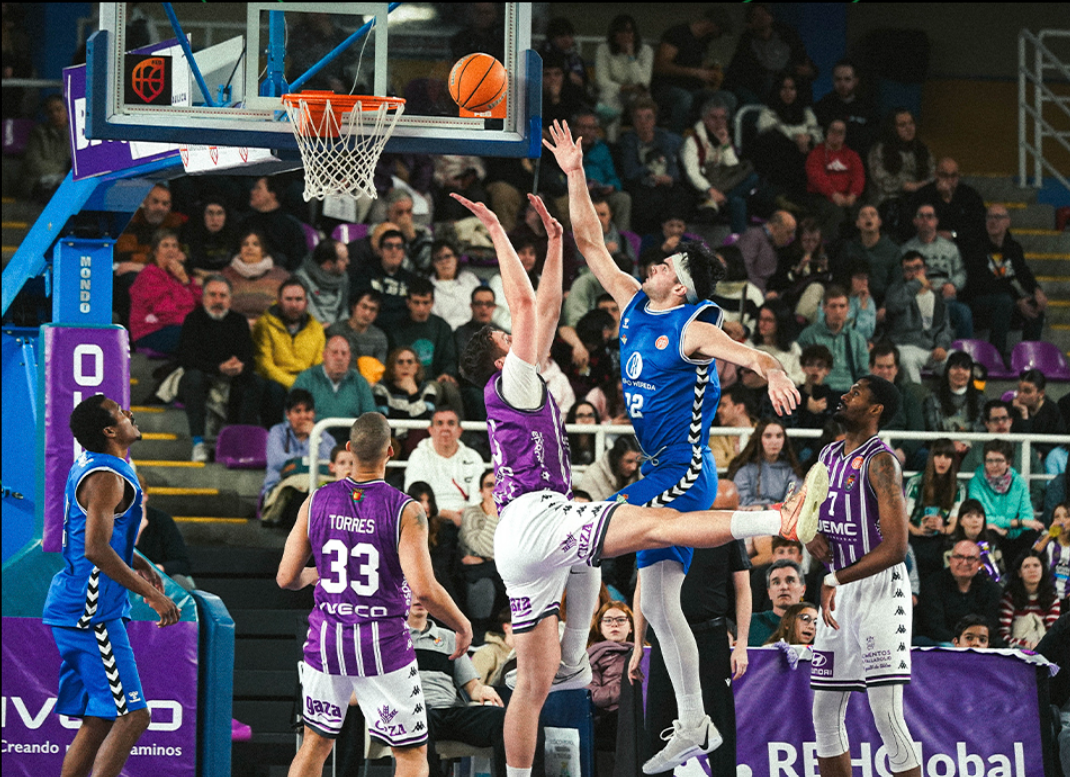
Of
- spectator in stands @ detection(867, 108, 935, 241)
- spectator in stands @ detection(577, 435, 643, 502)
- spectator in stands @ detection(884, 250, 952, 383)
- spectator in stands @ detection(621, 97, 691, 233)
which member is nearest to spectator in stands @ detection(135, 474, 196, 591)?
spectator in stands @ detection(577, 435, 643, 502)

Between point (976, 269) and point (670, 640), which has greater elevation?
point (976, 269)

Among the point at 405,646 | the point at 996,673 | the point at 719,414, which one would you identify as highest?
the point at 719,414

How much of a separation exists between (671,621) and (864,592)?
132 centimetres

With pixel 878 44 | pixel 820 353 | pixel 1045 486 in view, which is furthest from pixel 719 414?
pixel 878 44

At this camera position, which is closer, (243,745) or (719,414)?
(243,745)

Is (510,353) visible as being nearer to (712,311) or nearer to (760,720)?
(712,311)

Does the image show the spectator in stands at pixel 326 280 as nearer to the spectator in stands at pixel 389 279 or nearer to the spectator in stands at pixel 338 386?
the spectator in stands at pixel 389 279

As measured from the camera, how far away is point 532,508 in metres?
7.01

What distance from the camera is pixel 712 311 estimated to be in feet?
23.6

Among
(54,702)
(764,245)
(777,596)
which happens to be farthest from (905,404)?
(54,702)

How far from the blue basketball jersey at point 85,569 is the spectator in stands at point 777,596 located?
4.26 m

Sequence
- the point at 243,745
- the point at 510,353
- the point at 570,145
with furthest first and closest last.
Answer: the point at 243,745 < the point at 570,145 < the point at 510,353

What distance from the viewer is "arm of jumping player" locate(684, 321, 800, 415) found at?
20.5ft

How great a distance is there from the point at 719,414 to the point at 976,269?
14.8 feet
